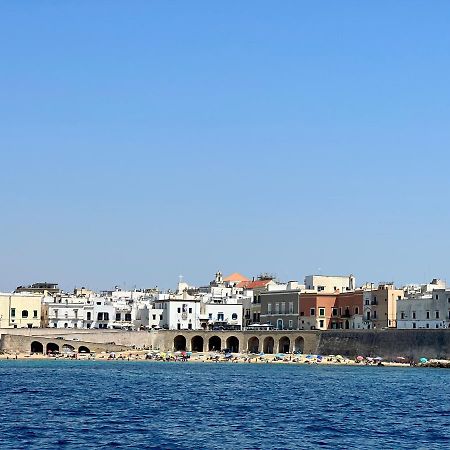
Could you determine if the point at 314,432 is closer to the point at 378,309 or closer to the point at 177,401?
the point at 177,401

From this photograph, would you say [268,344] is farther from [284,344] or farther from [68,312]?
[68,312]

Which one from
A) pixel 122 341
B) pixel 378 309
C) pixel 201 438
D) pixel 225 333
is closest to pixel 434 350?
pixel 378 309

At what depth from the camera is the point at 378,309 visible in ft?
462

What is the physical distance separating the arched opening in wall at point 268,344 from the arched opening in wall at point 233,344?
404 cm

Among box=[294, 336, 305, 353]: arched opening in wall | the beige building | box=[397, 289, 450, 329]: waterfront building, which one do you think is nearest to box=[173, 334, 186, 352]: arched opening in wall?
box=[294, 336, 305, 353]: arched opening in wall

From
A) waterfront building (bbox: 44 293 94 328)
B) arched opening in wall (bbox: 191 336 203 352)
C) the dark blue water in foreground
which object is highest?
waterfront building (bbox: 44 293 94 328)

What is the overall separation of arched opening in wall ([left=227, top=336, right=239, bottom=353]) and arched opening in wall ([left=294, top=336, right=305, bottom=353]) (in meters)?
8.71

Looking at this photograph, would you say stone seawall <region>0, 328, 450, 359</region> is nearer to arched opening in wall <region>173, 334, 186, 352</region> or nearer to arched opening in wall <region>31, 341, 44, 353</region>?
arched opening in wall <region>173, 334, 186, 352</region>

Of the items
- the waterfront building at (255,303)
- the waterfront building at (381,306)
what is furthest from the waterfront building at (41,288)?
the waterfront building at (381,306)

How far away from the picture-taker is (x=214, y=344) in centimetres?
15138

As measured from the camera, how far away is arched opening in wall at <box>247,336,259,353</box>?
14950cm

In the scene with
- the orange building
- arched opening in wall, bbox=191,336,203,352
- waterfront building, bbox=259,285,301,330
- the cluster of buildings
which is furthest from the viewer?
arched opening in wall, bbox=191,336,203,352

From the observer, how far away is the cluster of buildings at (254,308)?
13975 centimetres

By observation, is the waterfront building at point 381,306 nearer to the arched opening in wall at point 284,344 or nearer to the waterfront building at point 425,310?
the waterfront building at point 425,310
